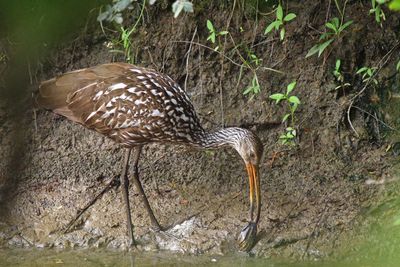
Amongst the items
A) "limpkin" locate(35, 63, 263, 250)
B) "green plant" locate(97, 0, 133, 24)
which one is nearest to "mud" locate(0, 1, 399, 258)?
"limpkin" locate(35, 63, 263, 250)

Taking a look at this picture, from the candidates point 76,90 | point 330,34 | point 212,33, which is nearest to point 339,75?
point 330,34

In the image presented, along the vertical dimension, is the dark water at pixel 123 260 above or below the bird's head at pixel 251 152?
below

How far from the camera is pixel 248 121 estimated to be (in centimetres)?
569

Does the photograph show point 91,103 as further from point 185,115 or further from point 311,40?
point 311,40

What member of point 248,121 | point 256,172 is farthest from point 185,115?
point 248,121

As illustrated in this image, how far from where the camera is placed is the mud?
504 centimetres

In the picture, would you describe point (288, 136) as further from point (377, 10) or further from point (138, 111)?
point (138, 111)

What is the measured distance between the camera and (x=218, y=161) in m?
5.55

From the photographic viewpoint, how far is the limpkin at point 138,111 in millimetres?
4680

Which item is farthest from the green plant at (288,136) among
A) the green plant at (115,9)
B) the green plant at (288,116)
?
the green plant at (115,9)

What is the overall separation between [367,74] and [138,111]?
6.83ft

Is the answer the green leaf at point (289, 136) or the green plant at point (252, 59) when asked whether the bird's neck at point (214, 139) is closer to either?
the green leaf at point (289, 136)

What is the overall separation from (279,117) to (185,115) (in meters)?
1.16

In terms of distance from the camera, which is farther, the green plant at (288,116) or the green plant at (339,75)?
the green plant at (339,75)
